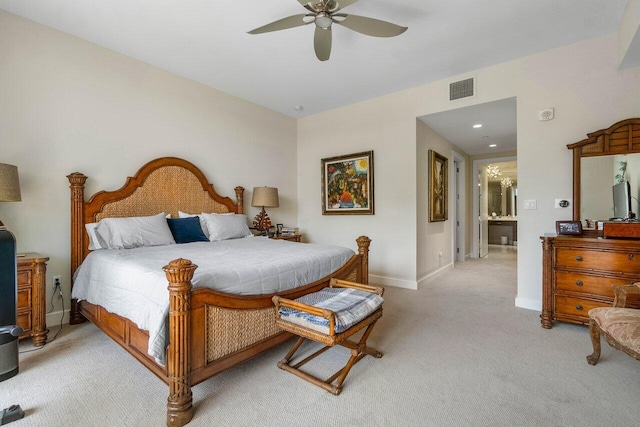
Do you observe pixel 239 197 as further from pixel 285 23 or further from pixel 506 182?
pixel 506 182

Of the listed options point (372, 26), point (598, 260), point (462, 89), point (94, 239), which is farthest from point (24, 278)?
point (462, 89)

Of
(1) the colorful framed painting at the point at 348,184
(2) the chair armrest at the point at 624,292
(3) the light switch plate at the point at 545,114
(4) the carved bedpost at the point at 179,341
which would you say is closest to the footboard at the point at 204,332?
(4) the carved bedpost at the point at 179,341

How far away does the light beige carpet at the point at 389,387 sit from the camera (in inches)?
60.0

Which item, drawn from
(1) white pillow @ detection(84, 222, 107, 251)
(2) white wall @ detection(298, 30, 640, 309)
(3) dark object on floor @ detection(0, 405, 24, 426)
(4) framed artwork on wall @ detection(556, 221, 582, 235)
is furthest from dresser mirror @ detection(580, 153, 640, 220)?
(1) white pillow @ detection(84, 222, 107, 251)

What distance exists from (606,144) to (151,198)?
468 centimetres

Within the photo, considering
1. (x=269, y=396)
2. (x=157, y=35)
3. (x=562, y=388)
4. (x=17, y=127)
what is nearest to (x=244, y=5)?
(x=157, y=35)

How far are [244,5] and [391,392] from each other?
3.05 meters

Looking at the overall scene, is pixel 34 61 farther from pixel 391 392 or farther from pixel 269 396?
pixel 391 392

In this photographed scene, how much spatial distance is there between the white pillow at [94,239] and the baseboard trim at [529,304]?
13.9 ft

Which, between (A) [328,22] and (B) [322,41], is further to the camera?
(B) [322,41]

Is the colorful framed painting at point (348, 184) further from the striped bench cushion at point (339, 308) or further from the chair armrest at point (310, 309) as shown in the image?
the chair armrest at point (310, 309)

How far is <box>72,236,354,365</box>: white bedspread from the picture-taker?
64.4 inches

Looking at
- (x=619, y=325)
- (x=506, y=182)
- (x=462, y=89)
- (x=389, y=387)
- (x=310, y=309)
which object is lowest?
(x=389, y=387)

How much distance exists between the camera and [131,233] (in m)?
2.81
